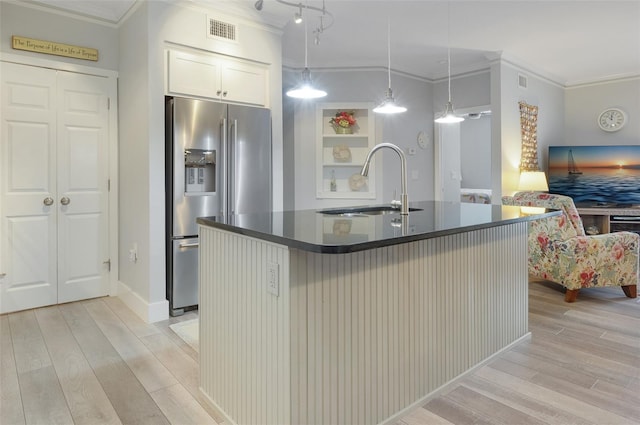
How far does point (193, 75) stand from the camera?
340cm

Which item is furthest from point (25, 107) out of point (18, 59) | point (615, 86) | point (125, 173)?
point (615, 86)

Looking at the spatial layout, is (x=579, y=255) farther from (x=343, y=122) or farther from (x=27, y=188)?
(x=27, y=188)

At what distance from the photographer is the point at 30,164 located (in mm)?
3447

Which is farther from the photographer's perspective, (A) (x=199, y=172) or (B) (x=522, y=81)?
(B) (x=522, y=81)

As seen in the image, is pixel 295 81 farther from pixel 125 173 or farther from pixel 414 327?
pixel 414 327

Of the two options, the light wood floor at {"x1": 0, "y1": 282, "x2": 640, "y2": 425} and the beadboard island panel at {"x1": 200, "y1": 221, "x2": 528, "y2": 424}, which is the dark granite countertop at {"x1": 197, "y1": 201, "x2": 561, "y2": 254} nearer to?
the beadboard island panel at {"x1": 200, "y1": 221, "x2": 528, "y2": 424}

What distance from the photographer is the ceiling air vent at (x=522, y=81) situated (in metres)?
5.50

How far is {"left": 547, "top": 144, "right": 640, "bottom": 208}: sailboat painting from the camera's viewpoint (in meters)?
5.92

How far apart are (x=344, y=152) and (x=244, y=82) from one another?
81.2 inches

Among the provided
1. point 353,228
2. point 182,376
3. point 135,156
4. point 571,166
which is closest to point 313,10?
point 135,156

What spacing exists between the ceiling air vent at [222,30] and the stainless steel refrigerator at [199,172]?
1.94 ft

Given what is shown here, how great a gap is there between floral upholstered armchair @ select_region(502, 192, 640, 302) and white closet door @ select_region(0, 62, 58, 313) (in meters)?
4.33

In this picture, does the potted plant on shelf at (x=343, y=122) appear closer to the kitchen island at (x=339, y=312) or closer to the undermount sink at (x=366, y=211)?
the undermount sink at (x=366, y=211)

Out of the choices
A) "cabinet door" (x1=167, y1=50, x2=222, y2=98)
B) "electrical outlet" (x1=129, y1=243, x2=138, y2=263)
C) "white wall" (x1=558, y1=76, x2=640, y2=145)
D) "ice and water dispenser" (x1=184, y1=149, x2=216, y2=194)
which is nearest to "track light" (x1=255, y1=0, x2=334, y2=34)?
"cabinet door" (x1=167, y1=50, x2=222, y2=98)
